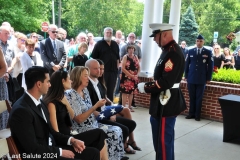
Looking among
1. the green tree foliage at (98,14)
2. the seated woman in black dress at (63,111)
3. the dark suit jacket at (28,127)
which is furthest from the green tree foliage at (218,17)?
the dark suit jacket at (28,127)

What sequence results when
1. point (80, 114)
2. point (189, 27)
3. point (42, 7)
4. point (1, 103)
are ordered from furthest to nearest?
point (189, 27) < point (42, 7) < point (80, 114) < point (1, 103)

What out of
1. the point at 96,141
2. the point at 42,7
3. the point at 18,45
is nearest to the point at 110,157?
the point at 96,141

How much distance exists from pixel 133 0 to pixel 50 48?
28487 mm

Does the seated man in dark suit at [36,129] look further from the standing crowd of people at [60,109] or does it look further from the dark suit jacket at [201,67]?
the dark suit jacket at [201,67]

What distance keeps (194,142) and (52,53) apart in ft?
10.2

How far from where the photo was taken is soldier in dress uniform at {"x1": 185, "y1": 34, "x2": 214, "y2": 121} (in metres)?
6.25

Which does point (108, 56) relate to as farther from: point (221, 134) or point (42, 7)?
point (42, 7)

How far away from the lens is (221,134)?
Result: 17.9 feet

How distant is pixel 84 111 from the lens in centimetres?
350

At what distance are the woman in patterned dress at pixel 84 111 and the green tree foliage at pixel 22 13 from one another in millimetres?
16072

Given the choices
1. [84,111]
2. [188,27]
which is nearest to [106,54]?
[84,111]

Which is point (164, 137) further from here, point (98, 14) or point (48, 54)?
point (98, 14)

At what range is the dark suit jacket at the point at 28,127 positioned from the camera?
7.59 feet

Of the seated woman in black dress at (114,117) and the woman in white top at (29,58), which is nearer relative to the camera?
the seated woman in black dress at (114,117)
